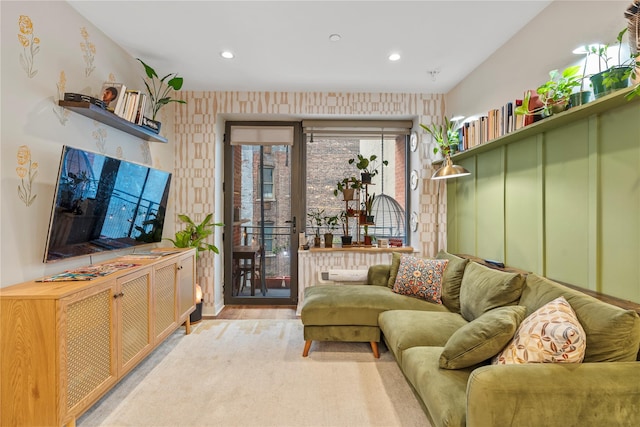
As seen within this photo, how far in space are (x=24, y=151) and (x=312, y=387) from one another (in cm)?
246

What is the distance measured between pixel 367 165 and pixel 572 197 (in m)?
2.28

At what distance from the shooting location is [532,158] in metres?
2.43

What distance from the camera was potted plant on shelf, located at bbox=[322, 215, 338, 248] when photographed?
13.3 ft

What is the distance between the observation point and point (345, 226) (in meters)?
4.24


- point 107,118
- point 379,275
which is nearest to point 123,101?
point 107,118

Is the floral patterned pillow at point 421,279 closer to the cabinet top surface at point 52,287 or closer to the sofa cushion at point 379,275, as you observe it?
the sofa cushion at point 379,275

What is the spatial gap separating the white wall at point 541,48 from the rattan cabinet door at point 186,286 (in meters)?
3.39

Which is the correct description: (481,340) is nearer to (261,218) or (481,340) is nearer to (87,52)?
(261,218)

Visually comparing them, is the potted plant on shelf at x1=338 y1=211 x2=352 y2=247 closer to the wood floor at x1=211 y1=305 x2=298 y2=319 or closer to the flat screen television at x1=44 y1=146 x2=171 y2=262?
the wood floor at x1=211 y1=305 x2=298 y2=319

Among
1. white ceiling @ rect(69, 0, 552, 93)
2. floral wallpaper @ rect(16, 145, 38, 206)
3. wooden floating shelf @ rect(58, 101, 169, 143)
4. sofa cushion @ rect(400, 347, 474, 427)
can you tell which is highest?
white ceiling @ rect(69, 0, 552, 93)

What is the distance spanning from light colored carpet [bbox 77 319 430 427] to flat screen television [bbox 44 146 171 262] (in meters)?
1.08

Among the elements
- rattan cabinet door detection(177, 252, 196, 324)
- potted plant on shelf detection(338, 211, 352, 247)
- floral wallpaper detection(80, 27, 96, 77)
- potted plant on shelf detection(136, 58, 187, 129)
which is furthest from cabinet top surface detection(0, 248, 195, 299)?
potted plant on shelf detection(338, 211, 352, 247)

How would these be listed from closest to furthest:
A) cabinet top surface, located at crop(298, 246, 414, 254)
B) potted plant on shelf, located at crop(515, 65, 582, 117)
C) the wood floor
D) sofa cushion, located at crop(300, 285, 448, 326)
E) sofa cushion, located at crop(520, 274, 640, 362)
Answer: sofa cushion, located at crop(520, 274, 640, 362), potted plant on shelf, located at crop(515, 65, 582, 117), sofa cushion, located at crop(300, 285, 448, 326), the wood floor, cabinet top surface, located at crop(298, 246, 414, 254)

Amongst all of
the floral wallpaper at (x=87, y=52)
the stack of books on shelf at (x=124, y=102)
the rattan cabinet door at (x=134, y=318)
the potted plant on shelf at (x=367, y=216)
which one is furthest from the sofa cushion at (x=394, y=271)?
the floral wallpaper at (x=87, y=52)
